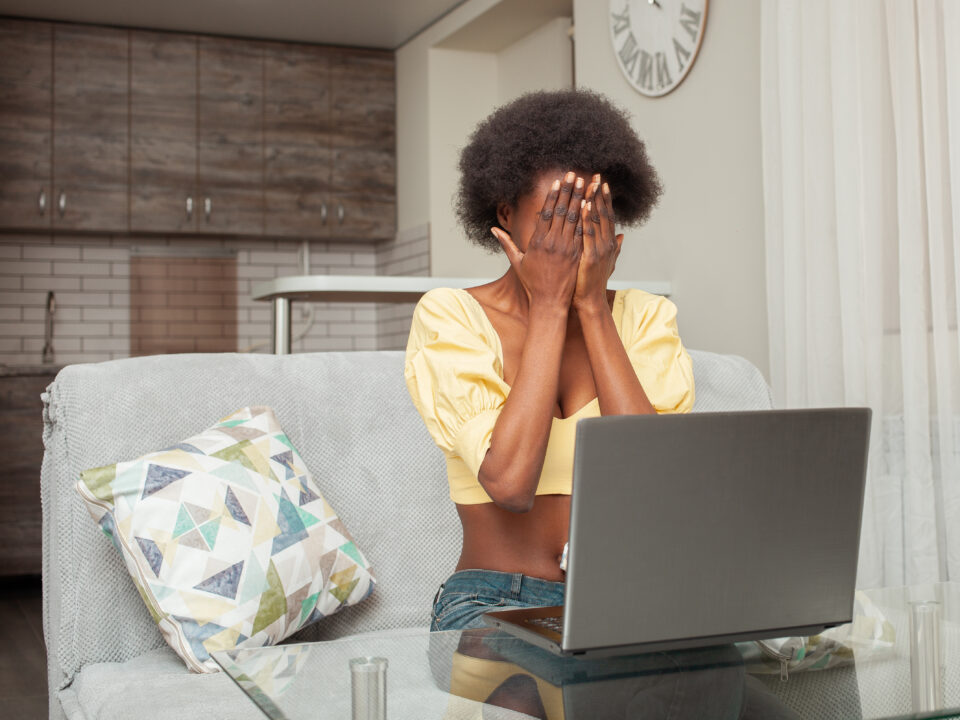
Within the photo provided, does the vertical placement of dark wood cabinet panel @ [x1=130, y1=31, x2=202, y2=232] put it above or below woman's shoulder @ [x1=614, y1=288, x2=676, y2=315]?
above

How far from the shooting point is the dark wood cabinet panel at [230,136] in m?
5.10

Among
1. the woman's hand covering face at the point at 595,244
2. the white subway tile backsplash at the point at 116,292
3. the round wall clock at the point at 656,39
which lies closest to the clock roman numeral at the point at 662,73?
the round wall clock at the point at 656,39

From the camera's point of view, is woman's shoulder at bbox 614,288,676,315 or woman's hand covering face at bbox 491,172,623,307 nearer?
woman's hand covering face at bbox 491,172,623,307

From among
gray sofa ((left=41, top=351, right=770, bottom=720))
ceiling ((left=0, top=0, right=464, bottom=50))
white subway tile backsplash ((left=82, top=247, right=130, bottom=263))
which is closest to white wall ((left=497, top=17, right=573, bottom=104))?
ceiling ((left=0, top=0, right=464, bottom=50))

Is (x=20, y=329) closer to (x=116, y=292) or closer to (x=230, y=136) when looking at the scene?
(x=116, y=292)

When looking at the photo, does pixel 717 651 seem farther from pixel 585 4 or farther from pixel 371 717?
pixel 585 4

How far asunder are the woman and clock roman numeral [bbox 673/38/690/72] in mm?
1939

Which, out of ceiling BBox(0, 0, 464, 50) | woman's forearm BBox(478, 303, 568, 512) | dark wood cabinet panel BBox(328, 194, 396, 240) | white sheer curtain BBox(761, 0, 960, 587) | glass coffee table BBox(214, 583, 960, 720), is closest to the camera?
glass coffee table BBox(214, 583, 960, 720)

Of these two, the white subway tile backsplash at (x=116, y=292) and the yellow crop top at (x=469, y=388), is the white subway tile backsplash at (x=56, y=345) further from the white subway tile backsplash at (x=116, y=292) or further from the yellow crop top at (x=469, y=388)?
the yellow crop top at (x=469, y=388)

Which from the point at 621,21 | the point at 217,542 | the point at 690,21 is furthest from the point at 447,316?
the point at 621,21

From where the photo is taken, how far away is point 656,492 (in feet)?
2.85

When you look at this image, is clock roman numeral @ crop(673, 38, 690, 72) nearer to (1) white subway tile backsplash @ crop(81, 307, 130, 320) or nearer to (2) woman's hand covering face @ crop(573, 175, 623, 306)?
(2) woman's hand covering face @ crop(573, 175, 623, 306)

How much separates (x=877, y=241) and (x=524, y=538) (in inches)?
55.6

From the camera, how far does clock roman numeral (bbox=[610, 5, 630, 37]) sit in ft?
11.7
